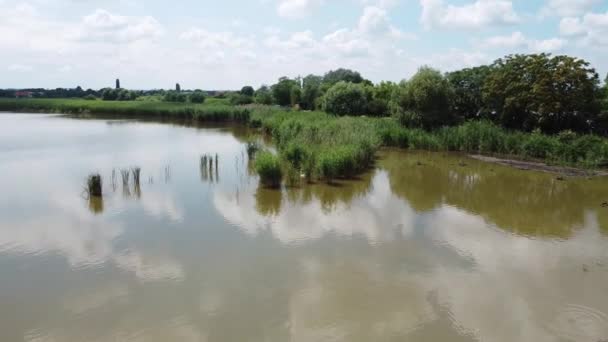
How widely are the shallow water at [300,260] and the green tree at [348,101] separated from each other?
14.7m

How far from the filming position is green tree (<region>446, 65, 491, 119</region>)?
23.6 meters

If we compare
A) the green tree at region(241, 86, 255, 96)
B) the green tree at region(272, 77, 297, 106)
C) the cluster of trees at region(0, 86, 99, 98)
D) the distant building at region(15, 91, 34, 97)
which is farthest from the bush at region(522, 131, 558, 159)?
the distant building at region(15, 91, 34, 97)

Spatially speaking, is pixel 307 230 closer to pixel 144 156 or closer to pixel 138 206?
pixel 138 206

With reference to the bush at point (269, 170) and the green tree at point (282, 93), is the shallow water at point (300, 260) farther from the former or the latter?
the green tree at point (282, 93)

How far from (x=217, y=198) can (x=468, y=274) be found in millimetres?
7208

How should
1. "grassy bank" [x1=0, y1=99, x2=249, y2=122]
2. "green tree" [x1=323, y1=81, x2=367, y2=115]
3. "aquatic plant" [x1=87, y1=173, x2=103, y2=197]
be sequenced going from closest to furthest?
"aquatic plant" [x1=87, y1=173, x2=103, y2=197], "green tree" [x1=323, y1=81, x2=367, y2=115], "grassy bank" [x1=0, y1=99, x2=249, y2=122]

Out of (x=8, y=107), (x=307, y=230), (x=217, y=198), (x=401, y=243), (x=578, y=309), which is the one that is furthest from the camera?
(x=8, y=107)

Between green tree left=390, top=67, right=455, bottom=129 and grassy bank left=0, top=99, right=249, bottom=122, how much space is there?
16.4 meters

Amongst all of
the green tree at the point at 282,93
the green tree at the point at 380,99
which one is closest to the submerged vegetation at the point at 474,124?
the green tree at the point at 380,99

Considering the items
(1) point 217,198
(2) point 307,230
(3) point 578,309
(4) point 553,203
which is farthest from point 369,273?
(4) point 553,203

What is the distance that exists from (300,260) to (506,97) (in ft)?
55.7

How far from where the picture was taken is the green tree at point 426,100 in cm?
2286

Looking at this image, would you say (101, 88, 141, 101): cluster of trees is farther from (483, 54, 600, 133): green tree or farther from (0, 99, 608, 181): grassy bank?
(483, 54, 600, 133): green tree

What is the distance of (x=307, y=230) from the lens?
32.8 ft
